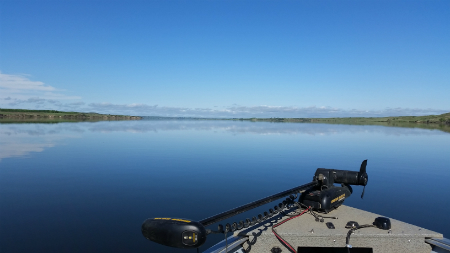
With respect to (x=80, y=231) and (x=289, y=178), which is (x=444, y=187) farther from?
(x=80, y=231)

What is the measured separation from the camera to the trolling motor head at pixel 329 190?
6.57 m

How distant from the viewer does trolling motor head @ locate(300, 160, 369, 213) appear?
657 cm

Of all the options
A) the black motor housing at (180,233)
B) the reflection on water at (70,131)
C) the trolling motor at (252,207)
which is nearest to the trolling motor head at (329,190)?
the trolling motor at (252,207)

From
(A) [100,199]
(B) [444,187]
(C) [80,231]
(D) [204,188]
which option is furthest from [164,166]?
(B) [444,187]

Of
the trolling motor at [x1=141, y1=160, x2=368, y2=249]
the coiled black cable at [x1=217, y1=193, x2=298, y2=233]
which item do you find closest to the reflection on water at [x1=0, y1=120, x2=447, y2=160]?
the coiled black cable at [x1=217, y1=193, x2=298, y2=233]

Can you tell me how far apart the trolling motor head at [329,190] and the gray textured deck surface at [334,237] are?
1.88ft

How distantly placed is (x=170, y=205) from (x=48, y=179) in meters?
7.96

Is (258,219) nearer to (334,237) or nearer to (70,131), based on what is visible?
(334,237)

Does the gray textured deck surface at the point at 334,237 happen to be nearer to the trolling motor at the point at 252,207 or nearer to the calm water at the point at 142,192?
the trolling motor at the point at 252,207

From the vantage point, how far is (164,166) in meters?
18.0

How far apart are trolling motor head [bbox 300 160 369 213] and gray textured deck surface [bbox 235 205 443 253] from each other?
57 centimetres

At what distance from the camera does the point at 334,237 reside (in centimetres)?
554

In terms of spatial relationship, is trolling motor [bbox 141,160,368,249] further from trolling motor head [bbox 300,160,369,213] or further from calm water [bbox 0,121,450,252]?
calm water [bbox 0,121,450,252]

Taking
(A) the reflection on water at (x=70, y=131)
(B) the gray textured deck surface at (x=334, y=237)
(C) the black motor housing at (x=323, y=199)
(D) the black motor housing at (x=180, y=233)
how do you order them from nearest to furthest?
(D) the black motor housing at (x=180, y=233) → (B) the gray textured deck surface at (x=334, y=237) → (C) the black motor housing at (x=323, y=199) → (A) the reflection on water at (x=70, y=131)
